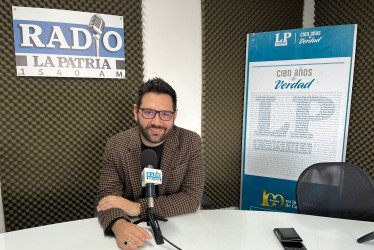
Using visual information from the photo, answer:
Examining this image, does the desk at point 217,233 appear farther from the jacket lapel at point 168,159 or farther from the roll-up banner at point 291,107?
the roll-up banner at point 291,107

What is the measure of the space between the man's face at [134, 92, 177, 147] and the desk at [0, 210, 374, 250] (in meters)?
0.52

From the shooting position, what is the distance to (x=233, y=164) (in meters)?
2.96

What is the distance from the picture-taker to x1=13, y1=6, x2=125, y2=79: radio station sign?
2016 millimetres

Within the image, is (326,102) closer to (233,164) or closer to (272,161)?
(272,161)

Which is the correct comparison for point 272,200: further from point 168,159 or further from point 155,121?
point 155,121

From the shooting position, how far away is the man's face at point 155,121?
162cm

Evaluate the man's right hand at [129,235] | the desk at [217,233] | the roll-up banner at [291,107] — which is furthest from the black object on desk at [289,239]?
the roll-up banner at [291,107]

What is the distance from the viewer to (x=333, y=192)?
1558 mm

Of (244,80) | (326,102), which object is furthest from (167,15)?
(326,102)

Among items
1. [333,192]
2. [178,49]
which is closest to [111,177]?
[333,192]

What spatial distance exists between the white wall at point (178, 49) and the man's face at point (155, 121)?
Result: 0.90 meters

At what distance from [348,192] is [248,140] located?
126 centimetres

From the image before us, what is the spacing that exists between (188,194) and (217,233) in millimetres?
335

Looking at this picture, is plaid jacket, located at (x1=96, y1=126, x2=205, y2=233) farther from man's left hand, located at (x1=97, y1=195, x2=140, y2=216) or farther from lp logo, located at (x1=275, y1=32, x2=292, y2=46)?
lp logo, located at (x1=275, y1=32, x2=292, y2=46)
